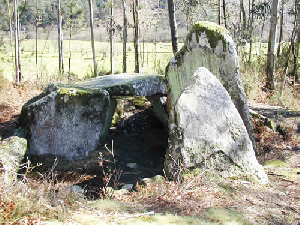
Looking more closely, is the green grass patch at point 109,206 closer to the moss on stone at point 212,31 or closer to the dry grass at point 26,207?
the dry grass at point 26,207

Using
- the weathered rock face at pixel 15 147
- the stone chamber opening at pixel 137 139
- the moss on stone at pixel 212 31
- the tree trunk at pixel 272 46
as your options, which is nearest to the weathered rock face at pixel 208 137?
the moss on stone at pixel 212 31

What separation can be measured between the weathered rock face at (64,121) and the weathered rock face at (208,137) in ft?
10.6

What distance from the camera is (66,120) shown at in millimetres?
7234

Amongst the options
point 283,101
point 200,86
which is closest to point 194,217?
point 200,86

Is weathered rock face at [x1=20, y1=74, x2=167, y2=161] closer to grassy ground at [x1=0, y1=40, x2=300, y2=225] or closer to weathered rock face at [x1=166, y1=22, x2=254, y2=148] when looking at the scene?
weathered rock face at [x1=166, y1=22, x2=254, y2=148]

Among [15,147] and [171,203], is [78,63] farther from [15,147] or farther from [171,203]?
[171,203]

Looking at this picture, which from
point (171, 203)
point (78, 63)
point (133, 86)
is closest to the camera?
point (171, 203)

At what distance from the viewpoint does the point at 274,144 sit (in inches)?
272

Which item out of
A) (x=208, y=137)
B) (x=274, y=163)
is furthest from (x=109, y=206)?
(x=274, y=163)

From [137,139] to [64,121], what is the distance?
2.13m

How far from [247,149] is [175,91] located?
111 inches

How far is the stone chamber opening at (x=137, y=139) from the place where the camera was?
273 inches

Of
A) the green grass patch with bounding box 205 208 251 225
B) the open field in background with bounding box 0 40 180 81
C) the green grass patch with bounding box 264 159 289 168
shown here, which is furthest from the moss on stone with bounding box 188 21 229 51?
the open field in background with bounding box 0 40 180 81

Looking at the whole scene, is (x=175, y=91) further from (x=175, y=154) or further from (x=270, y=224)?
(x=270, y=224)
